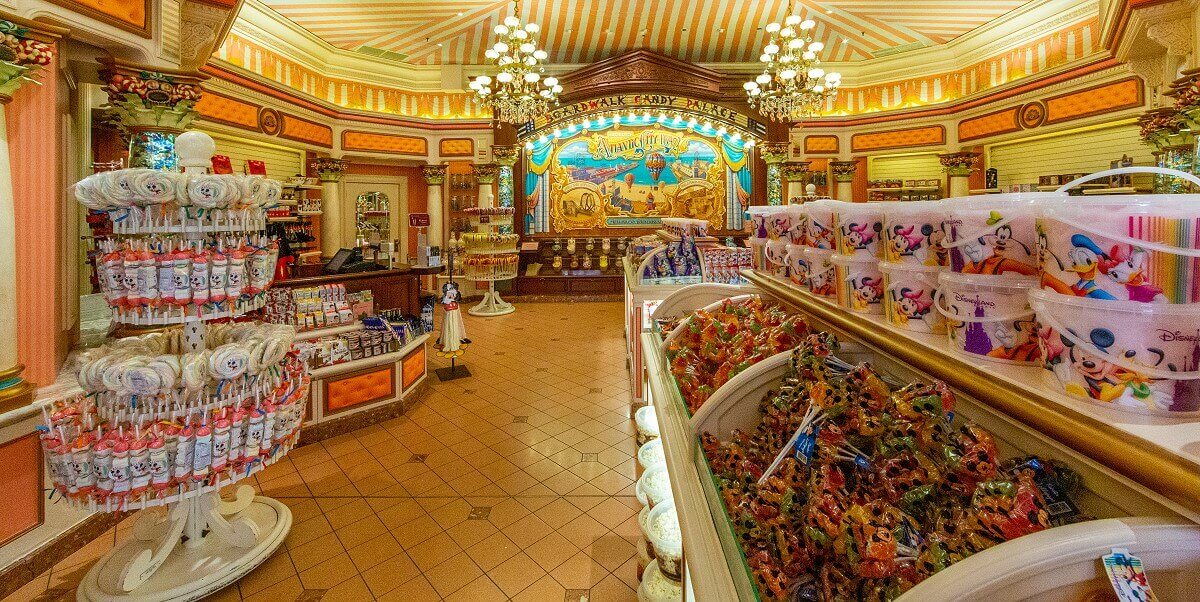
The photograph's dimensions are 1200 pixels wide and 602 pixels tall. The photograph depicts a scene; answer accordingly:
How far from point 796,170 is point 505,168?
592cm

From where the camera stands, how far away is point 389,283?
5520mm

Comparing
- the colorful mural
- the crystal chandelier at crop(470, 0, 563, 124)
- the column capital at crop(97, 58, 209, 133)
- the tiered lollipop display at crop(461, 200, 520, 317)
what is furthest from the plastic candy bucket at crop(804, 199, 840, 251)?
the colorful mural

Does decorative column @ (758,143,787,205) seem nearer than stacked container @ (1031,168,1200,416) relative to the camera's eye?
No

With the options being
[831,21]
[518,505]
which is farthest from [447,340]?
[831,21]

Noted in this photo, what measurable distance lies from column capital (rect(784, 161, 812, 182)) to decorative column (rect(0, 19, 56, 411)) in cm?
1058

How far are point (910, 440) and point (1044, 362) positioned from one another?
9.8 inches

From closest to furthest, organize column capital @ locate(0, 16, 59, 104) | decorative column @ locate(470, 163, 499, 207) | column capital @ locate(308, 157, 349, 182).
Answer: column capital @ locate(0, 16, 59, 104)
column capital @ locate(308, 157, 349, 182)
decorative column @ locate(470, 163, 499, 207)

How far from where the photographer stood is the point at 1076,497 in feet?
2.35

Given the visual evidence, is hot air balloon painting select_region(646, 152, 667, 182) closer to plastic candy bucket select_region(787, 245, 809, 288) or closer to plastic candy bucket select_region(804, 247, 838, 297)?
plastic candy bucket select_region(787, 245, 809, 288)

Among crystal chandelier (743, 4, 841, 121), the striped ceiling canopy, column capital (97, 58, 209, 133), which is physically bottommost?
column capital (97, 58, 209, 133)

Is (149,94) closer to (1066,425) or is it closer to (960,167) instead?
(1066,425)

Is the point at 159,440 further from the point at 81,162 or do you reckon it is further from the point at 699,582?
the point at 81,162

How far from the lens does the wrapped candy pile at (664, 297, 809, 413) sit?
1.63 m

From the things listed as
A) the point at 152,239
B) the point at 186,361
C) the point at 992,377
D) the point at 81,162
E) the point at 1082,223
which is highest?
the point at 81,162
